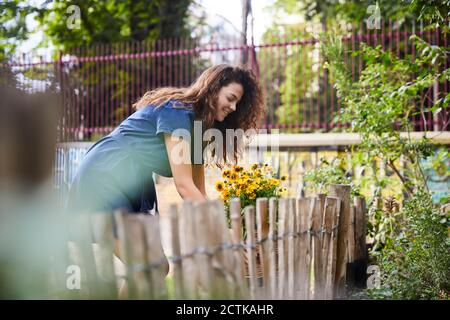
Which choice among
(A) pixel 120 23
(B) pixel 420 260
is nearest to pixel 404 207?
(B) pixel 420 260

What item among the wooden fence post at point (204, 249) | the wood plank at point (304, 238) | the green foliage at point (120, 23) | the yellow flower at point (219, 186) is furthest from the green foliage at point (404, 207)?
the green foliage at point (120, 23)

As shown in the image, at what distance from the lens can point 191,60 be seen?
815 centimetres

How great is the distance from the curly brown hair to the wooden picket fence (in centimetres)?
59

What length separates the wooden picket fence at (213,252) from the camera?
5.34 ft

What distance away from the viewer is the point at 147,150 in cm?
255

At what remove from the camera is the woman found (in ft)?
8.05

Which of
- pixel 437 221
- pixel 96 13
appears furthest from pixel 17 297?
pixel 96 13

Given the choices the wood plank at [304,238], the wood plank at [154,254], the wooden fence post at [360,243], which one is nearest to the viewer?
the wood plank at [154,254]

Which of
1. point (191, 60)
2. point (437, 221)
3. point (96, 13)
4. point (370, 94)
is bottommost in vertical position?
point (437, 221)

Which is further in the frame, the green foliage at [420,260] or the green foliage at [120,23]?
the green foliage at [120,23]

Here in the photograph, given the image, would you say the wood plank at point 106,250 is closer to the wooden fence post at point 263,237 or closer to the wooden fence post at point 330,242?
the wooden fence post at point 263,237

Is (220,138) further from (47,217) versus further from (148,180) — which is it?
(47,217)

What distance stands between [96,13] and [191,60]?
2934 mm

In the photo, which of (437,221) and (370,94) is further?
(370,94)
